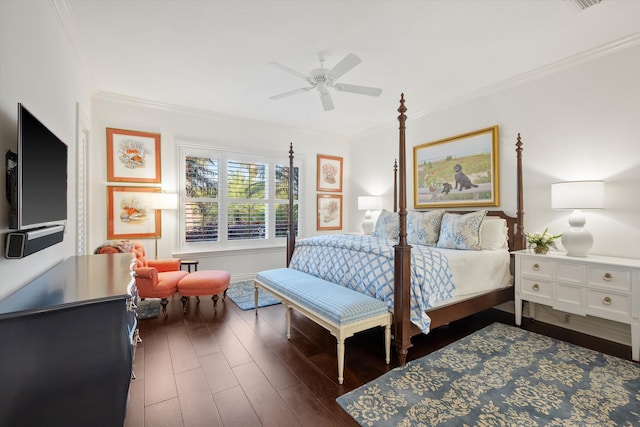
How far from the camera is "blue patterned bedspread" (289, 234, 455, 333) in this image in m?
2.30

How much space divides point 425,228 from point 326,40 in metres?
2.47

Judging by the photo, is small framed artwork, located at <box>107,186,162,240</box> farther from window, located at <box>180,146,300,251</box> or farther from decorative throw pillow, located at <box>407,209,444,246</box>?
decorative throw pillow, located at <box>407,209,444,246</box>

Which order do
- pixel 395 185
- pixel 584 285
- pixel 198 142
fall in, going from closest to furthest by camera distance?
1. pixel 584 285
2. pixel 198 142
3. pixel 395 185

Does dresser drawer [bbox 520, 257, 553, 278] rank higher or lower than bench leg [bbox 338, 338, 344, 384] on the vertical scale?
higher

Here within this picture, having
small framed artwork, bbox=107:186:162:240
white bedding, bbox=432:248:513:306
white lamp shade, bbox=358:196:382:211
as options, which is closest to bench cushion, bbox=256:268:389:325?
white bedding, bbox=432:248:513:306

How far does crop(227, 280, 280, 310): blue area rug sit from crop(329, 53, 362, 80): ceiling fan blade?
270 cm

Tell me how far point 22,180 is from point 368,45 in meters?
2.65

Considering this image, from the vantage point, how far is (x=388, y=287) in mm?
2344

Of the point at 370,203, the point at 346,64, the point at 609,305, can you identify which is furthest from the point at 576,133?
the point at 370,203

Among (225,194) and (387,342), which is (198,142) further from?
(387,342)

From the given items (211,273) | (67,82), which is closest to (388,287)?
(211,273)

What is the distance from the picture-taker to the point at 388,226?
4.13 m

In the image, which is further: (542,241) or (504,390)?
(542,241)

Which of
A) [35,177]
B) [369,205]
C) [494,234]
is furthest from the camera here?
[369,205]
